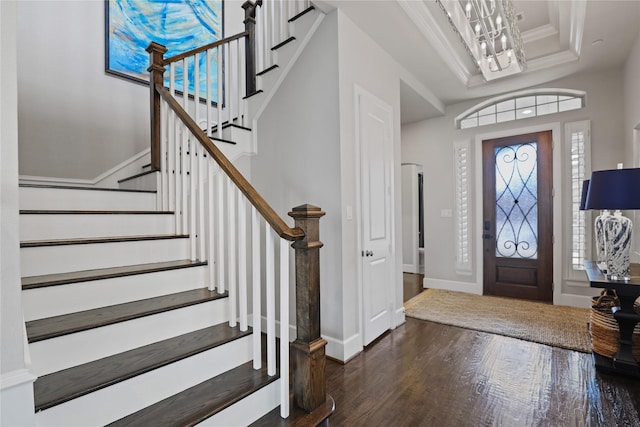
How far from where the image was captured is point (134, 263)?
2191 mm

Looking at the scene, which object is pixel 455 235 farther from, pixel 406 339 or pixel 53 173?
pixel 53 173

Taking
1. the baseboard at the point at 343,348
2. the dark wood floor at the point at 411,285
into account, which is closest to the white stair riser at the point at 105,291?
the baseboard at the point at 343,348

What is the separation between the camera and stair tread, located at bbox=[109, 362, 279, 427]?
1.43 meters

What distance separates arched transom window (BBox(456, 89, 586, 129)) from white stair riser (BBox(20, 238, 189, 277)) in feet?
14.3

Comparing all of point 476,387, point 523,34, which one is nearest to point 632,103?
point 523,34

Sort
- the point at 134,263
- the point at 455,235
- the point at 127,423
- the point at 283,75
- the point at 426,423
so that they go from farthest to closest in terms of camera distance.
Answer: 1. the point at 455,235
2. the point at 283,75
3. the point at 134,263
4. the point at 426,423
5. the point at 127,423

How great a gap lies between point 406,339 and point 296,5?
11.2 feet

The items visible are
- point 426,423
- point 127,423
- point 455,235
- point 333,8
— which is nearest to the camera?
point 127,423

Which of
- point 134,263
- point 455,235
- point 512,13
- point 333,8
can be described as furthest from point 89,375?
point 455,235

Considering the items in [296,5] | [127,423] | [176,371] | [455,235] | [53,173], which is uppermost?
[296,5]

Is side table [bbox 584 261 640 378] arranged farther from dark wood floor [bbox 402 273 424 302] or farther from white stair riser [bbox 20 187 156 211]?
white stair riser [bbox 20 187 156 211]

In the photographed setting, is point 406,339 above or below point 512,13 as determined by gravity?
below

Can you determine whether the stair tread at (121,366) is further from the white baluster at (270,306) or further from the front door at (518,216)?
the front door at (518,216)

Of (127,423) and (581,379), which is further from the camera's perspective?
(581,379)
